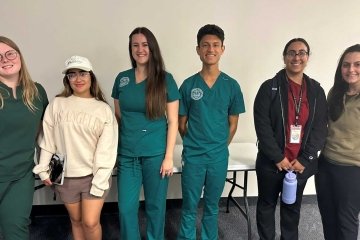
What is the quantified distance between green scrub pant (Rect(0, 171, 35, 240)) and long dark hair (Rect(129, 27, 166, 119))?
0.80 metres

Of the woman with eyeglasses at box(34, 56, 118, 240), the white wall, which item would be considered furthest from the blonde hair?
the white wall

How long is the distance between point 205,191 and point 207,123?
47cm

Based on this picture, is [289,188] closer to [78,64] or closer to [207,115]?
[207,115]

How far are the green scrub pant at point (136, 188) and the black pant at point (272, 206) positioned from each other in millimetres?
654

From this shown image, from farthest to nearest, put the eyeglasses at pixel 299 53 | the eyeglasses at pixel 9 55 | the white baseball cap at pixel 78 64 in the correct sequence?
the eyeglasses at pixel 299 53 < the white baseball cap at pixel 78 64 < the eyeglasses at pixel 9 55

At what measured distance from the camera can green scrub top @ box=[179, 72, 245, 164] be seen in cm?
177

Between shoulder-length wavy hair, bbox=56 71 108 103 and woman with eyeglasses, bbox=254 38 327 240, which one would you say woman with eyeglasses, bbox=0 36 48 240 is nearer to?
shoulder-length wavy hair, bbox=56 71 108 103

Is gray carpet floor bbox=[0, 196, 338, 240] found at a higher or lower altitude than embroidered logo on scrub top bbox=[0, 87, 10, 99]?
lower

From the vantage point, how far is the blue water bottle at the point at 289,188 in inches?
67.3

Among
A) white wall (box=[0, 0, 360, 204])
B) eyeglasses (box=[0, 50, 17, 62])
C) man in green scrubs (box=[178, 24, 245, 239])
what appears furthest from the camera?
white wall (box=[0, 0, 360, 204])

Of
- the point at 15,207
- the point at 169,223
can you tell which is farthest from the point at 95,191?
the point at 169,223

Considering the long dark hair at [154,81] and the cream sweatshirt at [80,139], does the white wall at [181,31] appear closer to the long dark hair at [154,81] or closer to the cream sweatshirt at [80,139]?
the long dark hair at [154,81]

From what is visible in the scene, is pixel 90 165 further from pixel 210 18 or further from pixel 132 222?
pixel 210 18

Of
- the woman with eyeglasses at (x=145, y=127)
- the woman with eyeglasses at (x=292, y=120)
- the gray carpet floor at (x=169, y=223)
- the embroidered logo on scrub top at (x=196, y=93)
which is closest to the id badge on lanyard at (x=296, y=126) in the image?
the woman with eyeglasses at (x=292, y=120)
